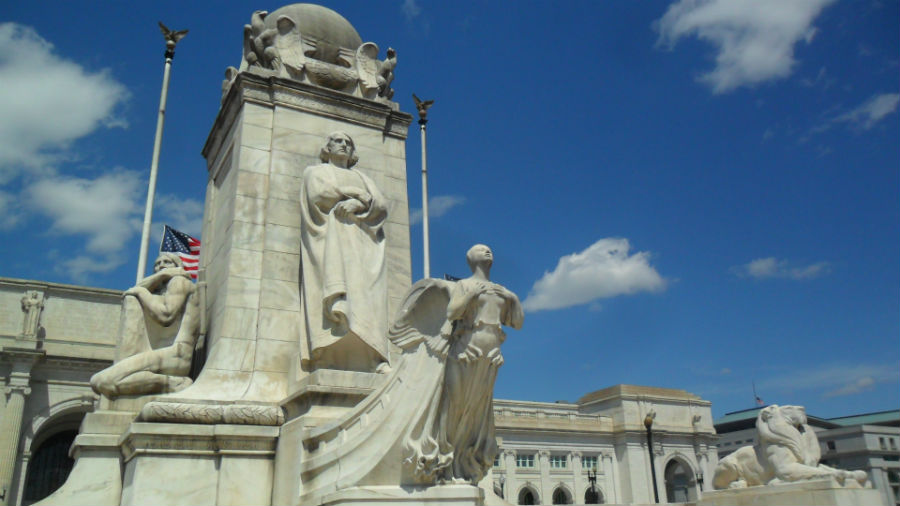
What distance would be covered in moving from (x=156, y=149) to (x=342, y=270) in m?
11.4

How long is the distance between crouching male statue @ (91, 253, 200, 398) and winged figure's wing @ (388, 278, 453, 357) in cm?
353

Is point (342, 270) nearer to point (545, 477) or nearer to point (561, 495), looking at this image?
point (545, 477)

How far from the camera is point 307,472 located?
24.1 feet

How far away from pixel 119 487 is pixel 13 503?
119 ft

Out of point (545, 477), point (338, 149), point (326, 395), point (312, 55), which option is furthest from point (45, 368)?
point (545, 477)

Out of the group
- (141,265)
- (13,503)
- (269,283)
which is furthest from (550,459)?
(269,283)

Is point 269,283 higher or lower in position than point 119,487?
higher

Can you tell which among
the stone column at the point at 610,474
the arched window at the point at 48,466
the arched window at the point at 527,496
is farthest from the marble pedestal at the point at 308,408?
the stone column at the point at 610,474

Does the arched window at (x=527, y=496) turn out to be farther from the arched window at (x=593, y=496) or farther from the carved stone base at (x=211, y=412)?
the carved stone base at (x=211, y=412)

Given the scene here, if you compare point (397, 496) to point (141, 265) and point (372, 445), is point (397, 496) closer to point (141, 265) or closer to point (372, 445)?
point (372, 445)

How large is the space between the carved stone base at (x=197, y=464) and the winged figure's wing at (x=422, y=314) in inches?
84.9

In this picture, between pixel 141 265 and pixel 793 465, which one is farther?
pixel 141 265

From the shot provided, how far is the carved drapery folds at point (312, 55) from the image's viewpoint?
11.2 metres

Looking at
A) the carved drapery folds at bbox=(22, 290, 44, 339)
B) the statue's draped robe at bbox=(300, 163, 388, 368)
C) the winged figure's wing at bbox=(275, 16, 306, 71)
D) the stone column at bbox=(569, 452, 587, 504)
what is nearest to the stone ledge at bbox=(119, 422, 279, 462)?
the statue's draped robe at bbox=(300, 163, 388, 368)
